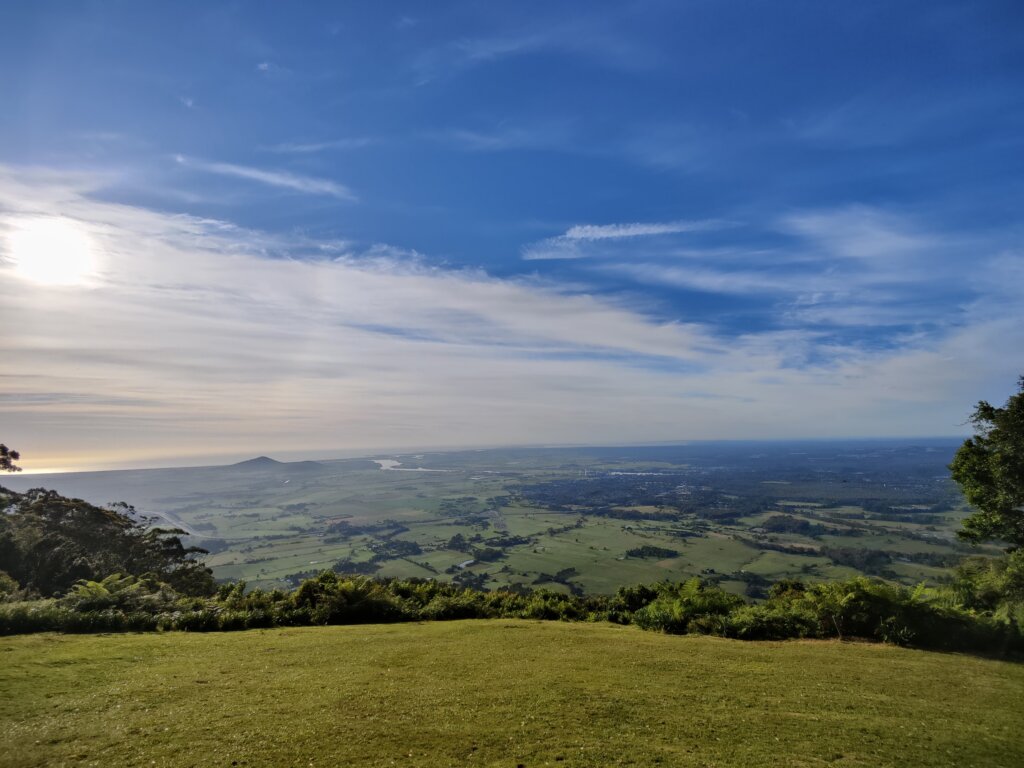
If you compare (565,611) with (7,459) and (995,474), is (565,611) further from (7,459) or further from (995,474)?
(7,459)

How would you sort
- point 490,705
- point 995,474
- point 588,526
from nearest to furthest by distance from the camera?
point 490,705 → point 995,474 → point 588,526

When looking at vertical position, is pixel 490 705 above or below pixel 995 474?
Result: below

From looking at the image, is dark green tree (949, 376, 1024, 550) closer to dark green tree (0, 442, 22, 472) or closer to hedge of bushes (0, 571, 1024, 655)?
hedge of bushes (0, 571, 1024, 655)

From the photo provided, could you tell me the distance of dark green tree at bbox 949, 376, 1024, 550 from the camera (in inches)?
811

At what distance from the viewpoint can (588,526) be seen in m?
97.3

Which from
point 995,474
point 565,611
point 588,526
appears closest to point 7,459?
point 565,611

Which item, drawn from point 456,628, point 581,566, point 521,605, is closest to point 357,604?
point 456,628

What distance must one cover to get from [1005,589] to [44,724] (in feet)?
95.1

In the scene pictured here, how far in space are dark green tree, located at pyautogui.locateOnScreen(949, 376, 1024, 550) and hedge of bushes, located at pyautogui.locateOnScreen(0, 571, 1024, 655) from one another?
19.3 feet

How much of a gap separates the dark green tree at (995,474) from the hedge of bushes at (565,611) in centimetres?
588

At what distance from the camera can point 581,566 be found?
6369 cm

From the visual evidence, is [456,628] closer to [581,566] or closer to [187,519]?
[581,566]

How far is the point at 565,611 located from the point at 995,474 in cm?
1991

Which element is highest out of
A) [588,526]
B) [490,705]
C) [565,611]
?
[490,705]
